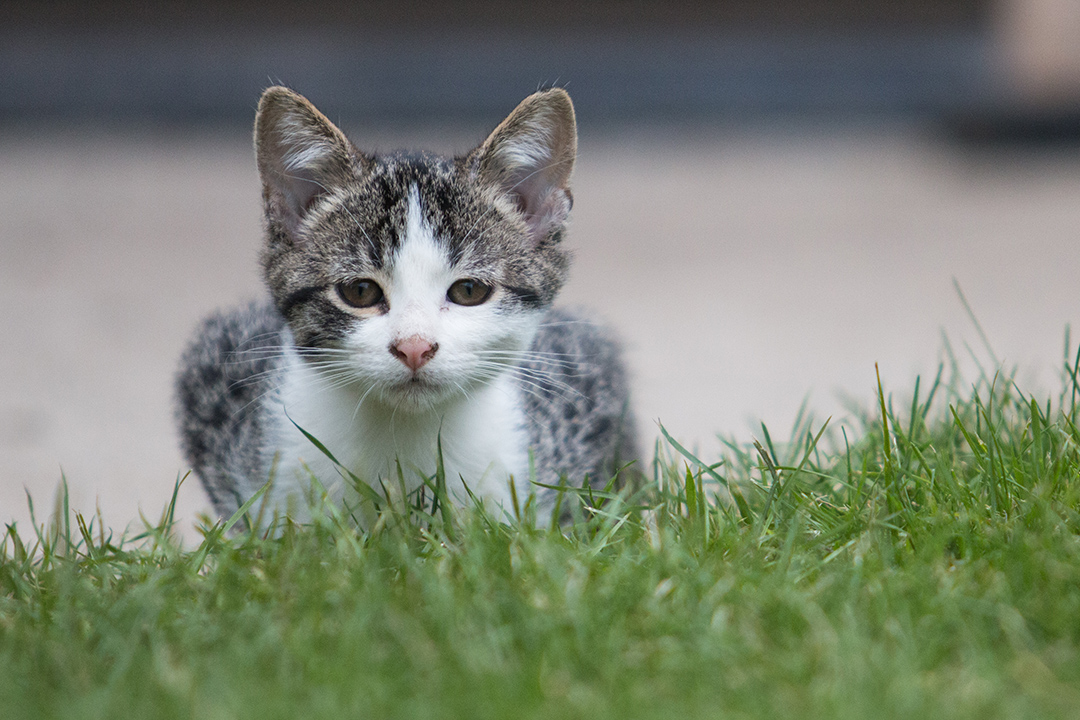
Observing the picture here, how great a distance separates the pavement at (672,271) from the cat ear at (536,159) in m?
0.84

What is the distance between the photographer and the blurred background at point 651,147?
4.97 metres

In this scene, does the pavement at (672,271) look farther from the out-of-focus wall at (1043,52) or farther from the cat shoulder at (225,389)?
the out-of-focus wall at (1043,52)

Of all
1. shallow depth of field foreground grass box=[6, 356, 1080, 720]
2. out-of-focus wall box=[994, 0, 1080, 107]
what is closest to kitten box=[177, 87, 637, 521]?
shallow depth of field foreground grass box=[6, 356, 1080, 720]

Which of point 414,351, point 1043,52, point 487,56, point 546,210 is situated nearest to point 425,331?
point 414,351

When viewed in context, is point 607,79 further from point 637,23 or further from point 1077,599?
point 1077,599

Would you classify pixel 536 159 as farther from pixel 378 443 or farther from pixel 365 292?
pixel 378 443

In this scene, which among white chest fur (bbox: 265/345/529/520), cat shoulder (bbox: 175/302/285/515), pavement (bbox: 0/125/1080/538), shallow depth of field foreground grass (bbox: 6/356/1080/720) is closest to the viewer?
shallow depth of field foreground grass (bbox: 6/356/1080/720)

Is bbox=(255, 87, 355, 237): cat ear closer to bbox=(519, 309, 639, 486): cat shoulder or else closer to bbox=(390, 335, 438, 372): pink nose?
bbox=(390, 335, 438, 372): pink nose

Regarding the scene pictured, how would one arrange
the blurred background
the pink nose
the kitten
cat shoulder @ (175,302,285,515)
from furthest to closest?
1. the blurred background
2. cat shoulder @ (175,302,285,515)
3. the kitten
4. the pink nose

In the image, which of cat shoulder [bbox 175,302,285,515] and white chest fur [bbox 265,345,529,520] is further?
cat shoulder [bbox 175,302,285,515]

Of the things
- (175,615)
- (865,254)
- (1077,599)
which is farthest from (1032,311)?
(175,615)

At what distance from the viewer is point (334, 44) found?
7.99 m

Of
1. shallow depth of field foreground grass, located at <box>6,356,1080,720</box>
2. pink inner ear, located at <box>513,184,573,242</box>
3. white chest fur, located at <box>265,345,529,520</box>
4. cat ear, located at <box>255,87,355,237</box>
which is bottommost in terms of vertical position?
shallow depth of field foreground grass, located at <box>6,356,1080,720</box>

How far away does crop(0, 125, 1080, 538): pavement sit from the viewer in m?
3.64
